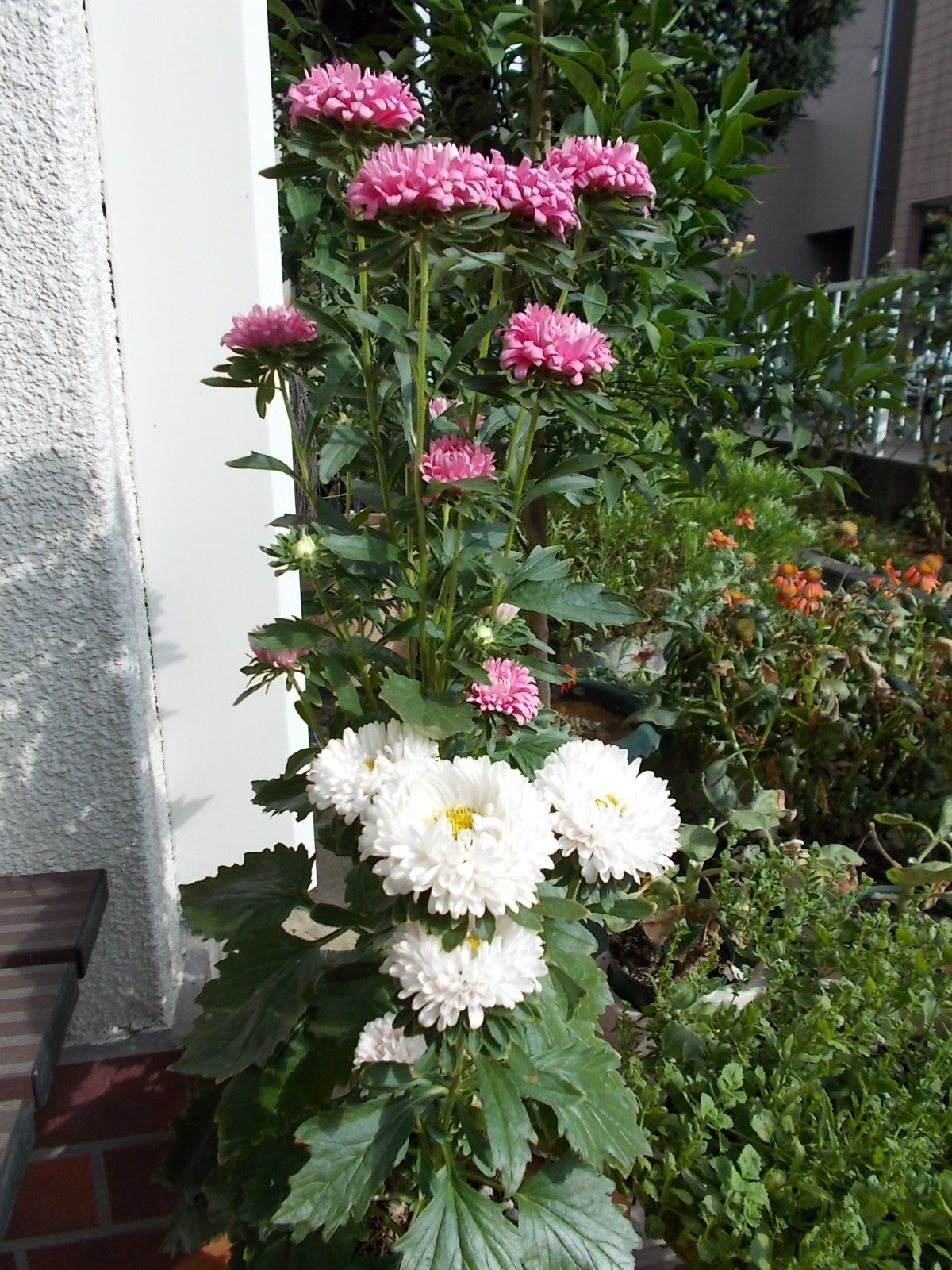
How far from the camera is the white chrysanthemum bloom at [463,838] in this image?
76 cm

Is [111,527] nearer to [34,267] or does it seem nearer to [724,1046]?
[34,267]

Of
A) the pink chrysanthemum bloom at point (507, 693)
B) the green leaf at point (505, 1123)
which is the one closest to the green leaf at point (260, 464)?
the pink chrysanthemum bloom at point (507, 693)

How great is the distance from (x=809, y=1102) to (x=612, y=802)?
612 mm

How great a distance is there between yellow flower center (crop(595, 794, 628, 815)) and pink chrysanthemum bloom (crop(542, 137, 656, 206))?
673 millimetres

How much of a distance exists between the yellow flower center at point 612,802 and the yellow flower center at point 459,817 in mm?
141

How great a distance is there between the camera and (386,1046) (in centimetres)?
104

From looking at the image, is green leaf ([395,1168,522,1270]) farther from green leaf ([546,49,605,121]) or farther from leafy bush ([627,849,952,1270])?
green leaf ([546,49,605,121])

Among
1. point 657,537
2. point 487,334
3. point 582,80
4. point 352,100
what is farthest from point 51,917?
point 657,537

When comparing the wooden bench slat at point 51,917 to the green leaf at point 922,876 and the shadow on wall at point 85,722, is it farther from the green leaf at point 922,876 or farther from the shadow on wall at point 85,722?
the green leaf at point 922,876

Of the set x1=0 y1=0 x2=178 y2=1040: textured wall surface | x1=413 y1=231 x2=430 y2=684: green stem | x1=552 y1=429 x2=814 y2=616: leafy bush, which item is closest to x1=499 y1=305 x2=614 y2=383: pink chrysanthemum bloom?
x1=413 y1=231 x2=430 y2=684: green stem

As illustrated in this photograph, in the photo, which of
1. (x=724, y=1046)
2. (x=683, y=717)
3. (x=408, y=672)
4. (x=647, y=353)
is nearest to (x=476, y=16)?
(x=647, y=353)

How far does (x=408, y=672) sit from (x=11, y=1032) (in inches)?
24.5

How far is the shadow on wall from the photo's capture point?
1266mm

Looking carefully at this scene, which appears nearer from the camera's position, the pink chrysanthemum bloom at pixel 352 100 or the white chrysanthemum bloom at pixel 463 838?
the white chrysanthemum bloom at pixel 463 838
